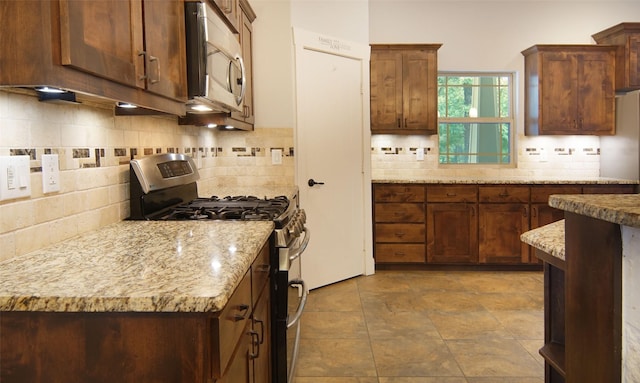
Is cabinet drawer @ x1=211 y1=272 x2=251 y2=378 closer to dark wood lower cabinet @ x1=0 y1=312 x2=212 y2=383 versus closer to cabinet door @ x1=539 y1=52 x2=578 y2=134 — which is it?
dark wood lower cabinet @ x1=0 y1=312 x2=212 y2=383

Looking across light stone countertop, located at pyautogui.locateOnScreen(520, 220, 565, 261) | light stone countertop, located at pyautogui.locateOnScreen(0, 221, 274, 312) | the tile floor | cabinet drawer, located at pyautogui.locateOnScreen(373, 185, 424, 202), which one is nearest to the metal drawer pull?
light stone countertop, located at pyautogui.locateOnScreen(0, 221, 274, 312)

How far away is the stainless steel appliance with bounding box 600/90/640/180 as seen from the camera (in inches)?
171

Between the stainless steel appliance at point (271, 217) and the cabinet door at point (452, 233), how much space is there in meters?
2.36

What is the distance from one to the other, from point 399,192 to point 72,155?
3.20m

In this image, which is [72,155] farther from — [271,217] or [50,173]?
[271,217]

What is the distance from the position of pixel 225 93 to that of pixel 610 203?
159 cm

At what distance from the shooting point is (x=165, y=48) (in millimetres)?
1621

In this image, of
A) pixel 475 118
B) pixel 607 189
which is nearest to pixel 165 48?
pixel 475 118

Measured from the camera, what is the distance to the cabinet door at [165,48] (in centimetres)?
148

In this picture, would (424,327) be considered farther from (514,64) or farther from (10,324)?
(514,64)

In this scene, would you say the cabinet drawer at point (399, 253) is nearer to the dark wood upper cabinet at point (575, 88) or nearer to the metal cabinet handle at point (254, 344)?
the dark wood upper cabinet at point (575, 88)

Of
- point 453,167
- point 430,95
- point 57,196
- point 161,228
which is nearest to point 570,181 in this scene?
point 453,167

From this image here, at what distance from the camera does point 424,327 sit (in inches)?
121

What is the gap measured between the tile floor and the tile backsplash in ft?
4.40
